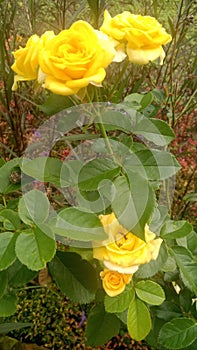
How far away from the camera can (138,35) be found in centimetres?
55

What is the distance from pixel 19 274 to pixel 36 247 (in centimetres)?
11

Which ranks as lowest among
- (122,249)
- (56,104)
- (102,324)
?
(102,324)

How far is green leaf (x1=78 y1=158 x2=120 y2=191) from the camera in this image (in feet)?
1.84

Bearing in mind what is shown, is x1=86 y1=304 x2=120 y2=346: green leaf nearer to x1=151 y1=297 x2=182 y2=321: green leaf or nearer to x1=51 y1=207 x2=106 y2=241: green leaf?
x1=151 y1=297 x2=182 y2=321: green leaf

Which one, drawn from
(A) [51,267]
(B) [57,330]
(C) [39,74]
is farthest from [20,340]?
(C) [39,74]

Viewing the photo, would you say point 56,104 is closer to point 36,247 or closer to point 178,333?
point 36,247

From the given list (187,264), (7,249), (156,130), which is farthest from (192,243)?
(7,249)

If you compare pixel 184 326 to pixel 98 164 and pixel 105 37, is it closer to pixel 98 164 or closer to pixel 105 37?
pixel 98 164

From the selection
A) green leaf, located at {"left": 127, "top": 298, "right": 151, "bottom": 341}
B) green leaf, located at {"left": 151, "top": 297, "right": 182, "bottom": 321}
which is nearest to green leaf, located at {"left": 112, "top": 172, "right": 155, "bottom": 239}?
green leaf, located at {"left": 127, "top": 298, "right": 151, "bottom": 341}

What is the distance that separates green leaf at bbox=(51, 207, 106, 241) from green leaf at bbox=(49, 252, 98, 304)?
0.39 ft

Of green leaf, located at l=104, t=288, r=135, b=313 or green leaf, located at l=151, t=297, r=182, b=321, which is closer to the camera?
green leaf, located at l=104, t=288, r=135, b=313

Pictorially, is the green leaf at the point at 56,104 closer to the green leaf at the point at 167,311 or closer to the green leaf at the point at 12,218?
the green leaf at the point at 12,218

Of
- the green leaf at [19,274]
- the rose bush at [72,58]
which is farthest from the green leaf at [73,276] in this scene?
the rose bush at [72,58]

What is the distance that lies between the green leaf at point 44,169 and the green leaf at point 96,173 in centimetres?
4
